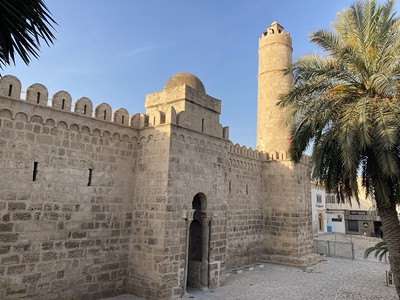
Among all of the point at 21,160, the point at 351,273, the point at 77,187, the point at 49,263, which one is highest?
the point at 21,160

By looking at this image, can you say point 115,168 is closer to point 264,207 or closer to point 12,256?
point 12,256

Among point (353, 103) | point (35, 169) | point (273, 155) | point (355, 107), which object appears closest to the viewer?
point (355, 107)

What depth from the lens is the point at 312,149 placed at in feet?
27.8

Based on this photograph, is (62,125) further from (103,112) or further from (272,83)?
(272,83)

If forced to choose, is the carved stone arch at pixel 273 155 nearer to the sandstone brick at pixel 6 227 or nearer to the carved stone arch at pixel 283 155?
the carved stone arch at pixel 283 155

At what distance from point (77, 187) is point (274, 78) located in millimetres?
13217

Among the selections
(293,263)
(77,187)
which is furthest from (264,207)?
(77,187)

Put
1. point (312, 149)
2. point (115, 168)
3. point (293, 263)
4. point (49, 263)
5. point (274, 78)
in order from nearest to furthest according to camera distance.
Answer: point (49, 263)
point (312, 149)
point (115, 168)
point (293, 263)
point (274, 78)

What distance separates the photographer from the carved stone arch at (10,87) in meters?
6.95

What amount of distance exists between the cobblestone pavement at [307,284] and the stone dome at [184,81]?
21.7ft

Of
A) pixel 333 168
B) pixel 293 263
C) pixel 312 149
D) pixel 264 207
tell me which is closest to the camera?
pixel 333 168

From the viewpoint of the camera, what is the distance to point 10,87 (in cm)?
707

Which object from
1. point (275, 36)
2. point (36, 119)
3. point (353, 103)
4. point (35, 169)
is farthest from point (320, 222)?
point (36, 119)

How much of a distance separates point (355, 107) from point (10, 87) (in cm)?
805
